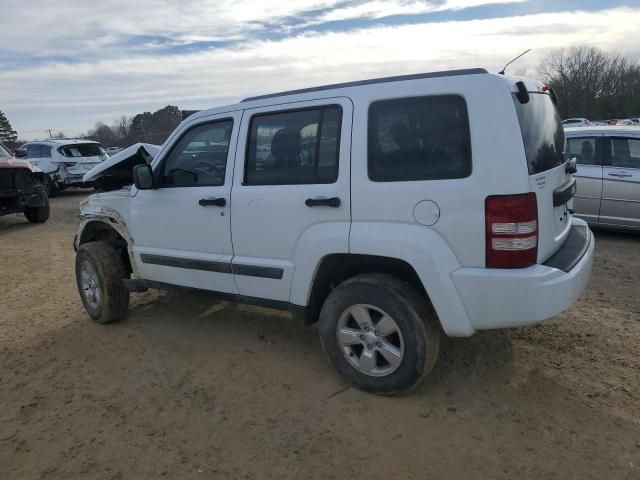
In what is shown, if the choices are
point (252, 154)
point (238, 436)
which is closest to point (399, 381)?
point (238, 436)

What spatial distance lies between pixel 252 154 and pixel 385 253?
52.8 inches

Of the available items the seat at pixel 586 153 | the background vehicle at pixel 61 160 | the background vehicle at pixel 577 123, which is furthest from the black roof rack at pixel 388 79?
the background vehicle at pixel 61 160

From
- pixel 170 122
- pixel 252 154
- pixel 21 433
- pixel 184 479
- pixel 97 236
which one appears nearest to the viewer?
pixel 184 479

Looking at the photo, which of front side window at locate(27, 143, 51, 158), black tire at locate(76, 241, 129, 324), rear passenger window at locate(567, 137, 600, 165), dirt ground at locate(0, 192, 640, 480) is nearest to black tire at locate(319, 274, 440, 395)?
dirt ground at locate(0, 192, 640, 480)

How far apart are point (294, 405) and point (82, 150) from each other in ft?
47.8

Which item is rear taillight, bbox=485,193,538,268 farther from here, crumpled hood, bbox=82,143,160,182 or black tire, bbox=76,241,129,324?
black tire, bbox=76,241,129,324

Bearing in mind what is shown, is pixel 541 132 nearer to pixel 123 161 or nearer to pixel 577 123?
pixel 123 161

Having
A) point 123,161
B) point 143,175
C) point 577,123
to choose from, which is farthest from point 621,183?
point 577,123

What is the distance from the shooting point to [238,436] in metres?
3.07

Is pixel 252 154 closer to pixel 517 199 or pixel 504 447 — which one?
pixel 517 199

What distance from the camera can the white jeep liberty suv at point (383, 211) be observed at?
284 cm

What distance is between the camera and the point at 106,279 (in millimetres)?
4816

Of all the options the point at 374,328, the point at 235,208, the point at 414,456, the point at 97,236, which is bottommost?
the point at 414,456

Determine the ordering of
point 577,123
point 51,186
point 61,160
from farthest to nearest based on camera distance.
Answer: point 577,123 < point 51,186 < point 61,160
